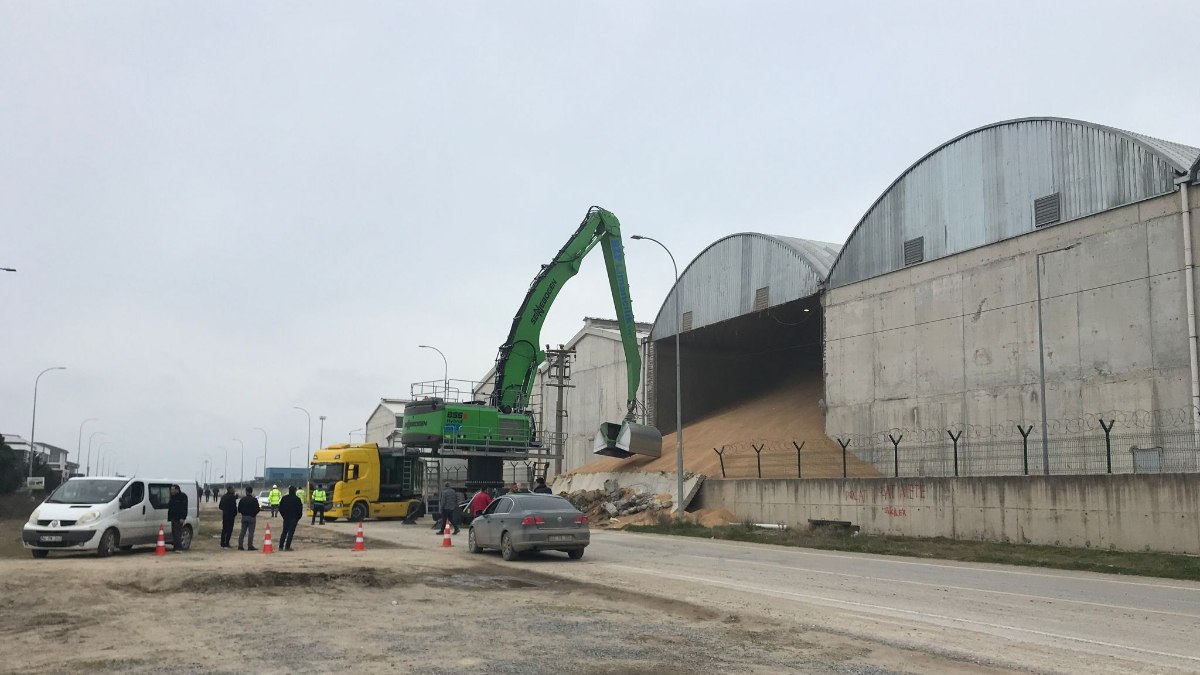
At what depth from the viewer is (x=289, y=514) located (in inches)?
867

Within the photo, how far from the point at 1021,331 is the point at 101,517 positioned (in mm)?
24768

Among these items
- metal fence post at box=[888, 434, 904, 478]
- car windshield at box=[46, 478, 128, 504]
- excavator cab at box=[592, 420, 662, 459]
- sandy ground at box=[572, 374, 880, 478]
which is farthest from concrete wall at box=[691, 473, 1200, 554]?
car windshield at box=[46, 478, 128, 504]

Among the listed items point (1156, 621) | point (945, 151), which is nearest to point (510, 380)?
point (945, 151)

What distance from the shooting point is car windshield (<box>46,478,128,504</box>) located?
65.8 feet

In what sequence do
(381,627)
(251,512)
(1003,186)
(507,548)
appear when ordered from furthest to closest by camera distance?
1. (1003,186)
2. (251,512)
3. (507,548)
4. (381,627)

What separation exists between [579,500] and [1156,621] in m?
29.3

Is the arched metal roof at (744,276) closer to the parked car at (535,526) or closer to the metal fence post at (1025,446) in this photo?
the metal fence post at (1025,446)

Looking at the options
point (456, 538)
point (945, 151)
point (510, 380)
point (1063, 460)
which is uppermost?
point (945, 151)

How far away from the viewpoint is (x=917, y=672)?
8.09 metres

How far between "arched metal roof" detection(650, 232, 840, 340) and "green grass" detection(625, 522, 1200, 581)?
10.9 meters

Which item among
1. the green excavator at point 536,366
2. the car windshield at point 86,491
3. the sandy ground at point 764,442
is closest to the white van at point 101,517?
the car windshield at point 86,491

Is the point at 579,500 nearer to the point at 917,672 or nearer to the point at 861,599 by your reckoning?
the point at 861,599

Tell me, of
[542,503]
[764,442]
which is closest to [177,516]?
[542,503]

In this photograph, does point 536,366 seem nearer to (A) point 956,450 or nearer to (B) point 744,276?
(B) point 744,276
